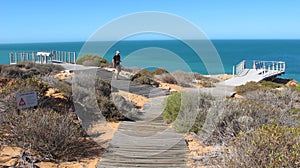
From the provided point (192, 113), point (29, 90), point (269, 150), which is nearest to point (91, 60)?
point (29, 90)

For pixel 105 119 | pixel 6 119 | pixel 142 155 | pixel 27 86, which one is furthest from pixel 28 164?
pixel 105 119

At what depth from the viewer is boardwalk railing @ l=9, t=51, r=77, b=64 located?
23.5 metres

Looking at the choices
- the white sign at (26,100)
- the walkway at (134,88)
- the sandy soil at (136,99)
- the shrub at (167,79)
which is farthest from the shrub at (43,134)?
the shrub at (167,79)

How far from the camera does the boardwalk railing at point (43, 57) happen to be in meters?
23.5

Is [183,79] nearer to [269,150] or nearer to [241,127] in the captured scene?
[241,127]

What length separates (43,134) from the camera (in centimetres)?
580

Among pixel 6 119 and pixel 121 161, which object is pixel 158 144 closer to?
pixel 121 161

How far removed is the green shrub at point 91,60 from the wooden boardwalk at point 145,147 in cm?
1421

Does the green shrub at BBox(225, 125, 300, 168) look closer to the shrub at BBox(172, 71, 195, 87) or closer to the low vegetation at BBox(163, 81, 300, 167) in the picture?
the low vegetation at BBox(163, 81, 300, 167)

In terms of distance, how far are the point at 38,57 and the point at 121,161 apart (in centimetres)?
2117

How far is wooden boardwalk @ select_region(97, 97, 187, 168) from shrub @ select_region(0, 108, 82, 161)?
839 mm

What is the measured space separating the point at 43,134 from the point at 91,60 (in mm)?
17968

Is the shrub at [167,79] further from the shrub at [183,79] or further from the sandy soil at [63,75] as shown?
the sandy soil at [63,75]

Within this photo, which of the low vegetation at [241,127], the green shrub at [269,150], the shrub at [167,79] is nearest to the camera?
the green shrub at [269,150]
